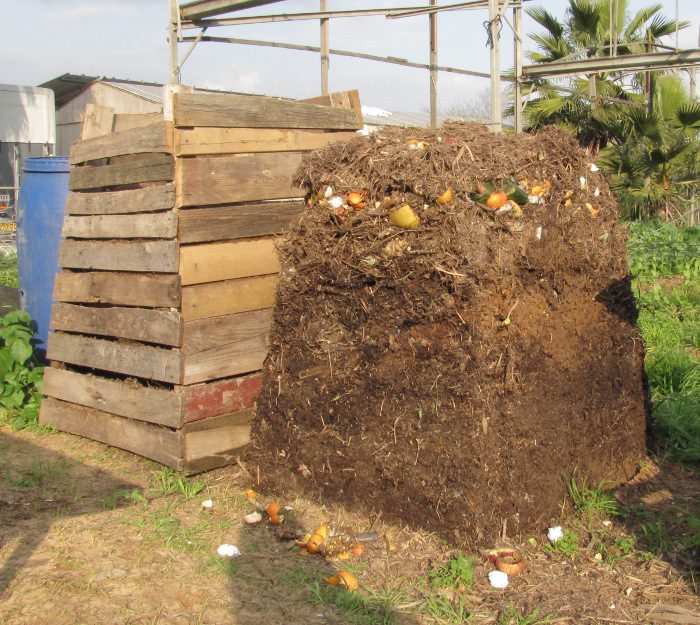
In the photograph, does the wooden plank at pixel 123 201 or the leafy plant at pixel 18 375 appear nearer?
the wooden plank at pixel 123 201

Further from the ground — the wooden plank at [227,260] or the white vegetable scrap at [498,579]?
the wooden plank at [227,260]

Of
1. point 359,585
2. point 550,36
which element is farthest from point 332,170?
point 550,36

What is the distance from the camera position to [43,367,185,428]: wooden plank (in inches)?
163

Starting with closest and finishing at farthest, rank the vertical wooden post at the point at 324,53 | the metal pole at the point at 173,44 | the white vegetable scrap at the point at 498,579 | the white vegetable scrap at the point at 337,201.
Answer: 1. the white vegetable scrap at the point at 498,579
2. the white vegetable scrap at the point at 337,201
3. the vertical wooden post at the point at 324,53
4. the metal pole at the point at 173,44

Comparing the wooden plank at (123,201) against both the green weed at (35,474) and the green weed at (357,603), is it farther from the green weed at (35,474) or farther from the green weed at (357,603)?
the green weed at (357,603)

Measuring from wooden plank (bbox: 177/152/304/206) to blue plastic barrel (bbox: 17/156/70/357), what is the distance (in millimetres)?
1677

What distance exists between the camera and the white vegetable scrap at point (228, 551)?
3342 millimetres

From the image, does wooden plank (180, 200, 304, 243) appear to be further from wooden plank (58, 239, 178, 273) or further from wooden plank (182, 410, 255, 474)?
wooden plank (182, 410, 255, 474)

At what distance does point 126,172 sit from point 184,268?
739 mm

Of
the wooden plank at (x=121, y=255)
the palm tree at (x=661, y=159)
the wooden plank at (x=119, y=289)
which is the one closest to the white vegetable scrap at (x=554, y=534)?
the wooden plank at (x=119, y=289)

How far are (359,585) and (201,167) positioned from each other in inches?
89.9


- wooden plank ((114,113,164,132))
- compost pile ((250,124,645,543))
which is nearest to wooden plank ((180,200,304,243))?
compost pile ((250,124,645,543))

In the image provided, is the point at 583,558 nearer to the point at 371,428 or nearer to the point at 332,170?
the point at 371,428

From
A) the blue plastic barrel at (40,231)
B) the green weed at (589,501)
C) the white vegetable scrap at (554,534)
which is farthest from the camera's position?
the blue plastic barrel at (40,231)
